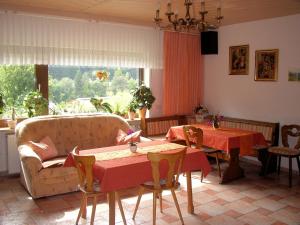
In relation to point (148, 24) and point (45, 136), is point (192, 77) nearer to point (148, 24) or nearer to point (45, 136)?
point (148, 24)

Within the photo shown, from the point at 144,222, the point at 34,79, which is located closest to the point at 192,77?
the point at 34,79

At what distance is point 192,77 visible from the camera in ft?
22.4

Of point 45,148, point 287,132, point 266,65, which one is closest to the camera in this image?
point 45,148

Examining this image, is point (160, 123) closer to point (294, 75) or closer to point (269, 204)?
point (294, 75)

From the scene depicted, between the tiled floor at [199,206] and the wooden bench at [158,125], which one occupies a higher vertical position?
the wooden bench at [158,125]

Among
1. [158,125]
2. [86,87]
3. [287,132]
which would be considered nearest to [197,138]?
[287,132]

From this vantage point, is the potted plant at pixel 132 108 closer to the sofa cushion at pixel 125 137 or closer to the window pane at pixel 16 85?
the sofa cushion at pixel 125 137

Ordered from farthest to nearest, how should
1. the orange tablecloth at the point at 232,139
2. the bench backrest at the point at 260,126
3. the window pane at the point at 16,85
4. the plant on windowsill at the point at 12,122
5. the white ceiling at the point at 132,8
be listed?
the bench backrest at the point at 260,126 → the window pane at the point at 16,85 → the plant on windowsill at the point at 12,122 → the orange tablecloth at the point at 232,139 → the white ceiling at the point at 132,8

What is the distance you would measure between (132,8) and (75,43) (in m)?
1.19

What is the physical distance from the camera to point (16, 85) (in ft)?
17.3

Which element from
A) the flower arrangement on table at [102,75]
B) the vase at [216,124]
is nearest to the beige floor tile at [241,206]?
the vase at [216,124]

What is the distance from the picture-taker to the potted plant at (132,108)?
6.04m

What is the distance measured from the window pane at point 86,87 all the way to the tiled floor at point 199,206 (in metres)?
1.53

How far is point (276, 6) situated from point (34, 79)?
3892 mm
